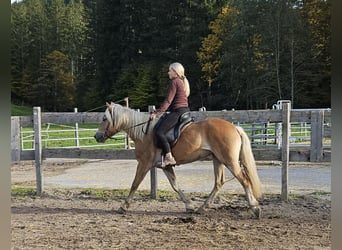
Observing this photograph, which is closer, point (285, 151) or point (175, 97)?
point (175, 97)

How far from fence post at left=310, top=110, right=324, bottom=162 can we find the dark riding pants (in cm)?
191

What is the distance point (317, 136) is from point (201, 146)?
177cm

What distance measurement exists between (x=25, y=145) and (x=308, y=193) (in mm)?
10673

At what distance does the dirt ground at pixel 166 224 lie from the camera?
361 cm

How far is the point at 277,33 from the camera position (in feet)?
85.5

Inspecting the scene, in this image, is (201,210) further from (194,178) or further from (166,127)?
(194,178)

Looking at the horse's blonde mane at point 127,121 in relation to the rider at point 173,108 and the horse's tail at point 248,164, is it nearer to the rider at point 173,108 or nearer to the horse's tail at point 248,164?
the rider at point 173,108

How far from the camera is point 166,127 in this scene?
186 inches

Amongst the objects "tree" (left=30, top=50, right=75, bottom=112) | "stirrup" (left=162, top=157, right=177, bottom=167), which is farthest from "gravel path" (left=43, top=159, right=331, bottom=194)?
"tree" (left=30, top=50, right=75, bottom=112)

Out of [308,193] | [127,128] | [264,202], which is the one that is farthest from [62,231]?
[308,193]

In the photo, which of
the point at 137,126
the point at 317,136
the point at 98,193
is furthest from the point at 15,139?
the point at 317,136

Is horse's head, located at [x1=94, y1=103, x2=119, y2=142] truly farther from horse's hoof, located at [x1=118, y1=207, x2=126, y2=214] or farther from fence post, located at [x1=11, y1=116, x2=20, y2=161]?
fence post, located at [x1=11, y1=116, x2=20, y2=161]

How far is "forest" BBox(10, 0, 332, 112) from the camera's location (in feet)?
85.9

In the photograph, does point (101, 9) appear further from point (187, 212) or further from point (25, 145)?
point (187, 212)
